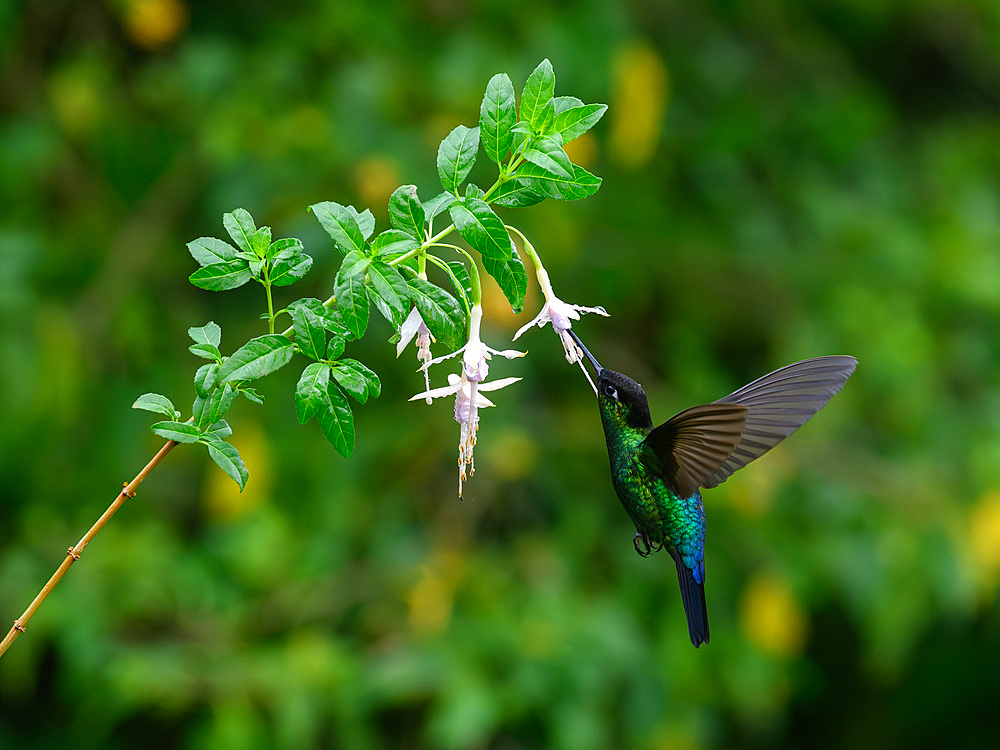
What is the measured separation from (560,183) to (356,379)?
27cm

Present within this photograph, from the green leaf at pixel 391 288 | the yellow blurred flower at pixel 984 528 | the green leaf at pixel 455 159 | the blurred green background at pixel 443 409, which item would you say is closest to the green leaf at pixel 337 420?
the green leaf at pixel 391 288

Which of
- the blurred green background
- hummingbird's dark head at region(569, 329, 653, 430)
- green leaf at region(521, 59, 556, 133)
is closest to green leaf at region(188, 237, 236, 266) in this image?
green leaf at region(521, 59, 556, 133)

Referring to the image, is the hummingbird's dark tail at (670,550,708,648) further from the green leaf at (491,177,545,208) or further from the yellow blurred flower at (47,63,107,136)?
the yellow blurred flower at (47,63,107,136)

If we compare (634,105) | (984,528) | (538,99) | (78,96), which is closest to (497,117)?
(538,99)

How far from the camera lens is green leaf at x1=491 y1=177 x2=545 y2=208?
3.24 ft

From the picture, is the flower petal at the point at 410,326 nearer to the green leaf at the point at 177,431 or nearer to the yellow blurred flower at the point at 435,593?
the green leaf at the point at 177,431

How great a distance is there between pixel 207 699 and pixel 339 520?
623 millimetres

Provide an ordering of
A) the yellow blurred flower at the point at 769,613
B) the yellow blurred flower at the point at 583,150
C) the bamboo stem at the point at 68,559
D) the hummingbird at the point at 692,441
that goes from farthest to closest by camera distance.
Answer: the yellow blurred flower at the point at 769,613 < the yellow blurred flower at the point at 583,150 < the hummingbird at the point at 692,441 < the bamboo stem at the point at 68,559

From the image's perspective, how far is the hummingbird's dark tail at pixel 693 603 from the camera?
1.33 metres

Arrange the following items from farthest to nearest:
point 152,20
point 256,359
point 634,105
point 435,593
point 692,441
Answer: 1. point 634,105
2. point 152,20
3. point 435,593
4. point 692,441
5. point 256,359

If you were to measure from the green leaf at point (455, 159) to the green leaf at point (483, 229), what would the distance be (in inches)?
2.0

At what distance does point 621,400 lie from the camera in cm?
130

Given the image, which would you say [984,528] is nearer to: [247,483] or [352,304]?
[247,483]

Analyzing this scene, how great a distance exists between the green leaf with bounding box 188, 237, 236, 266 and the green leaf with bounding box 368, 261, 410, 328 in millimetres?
163
